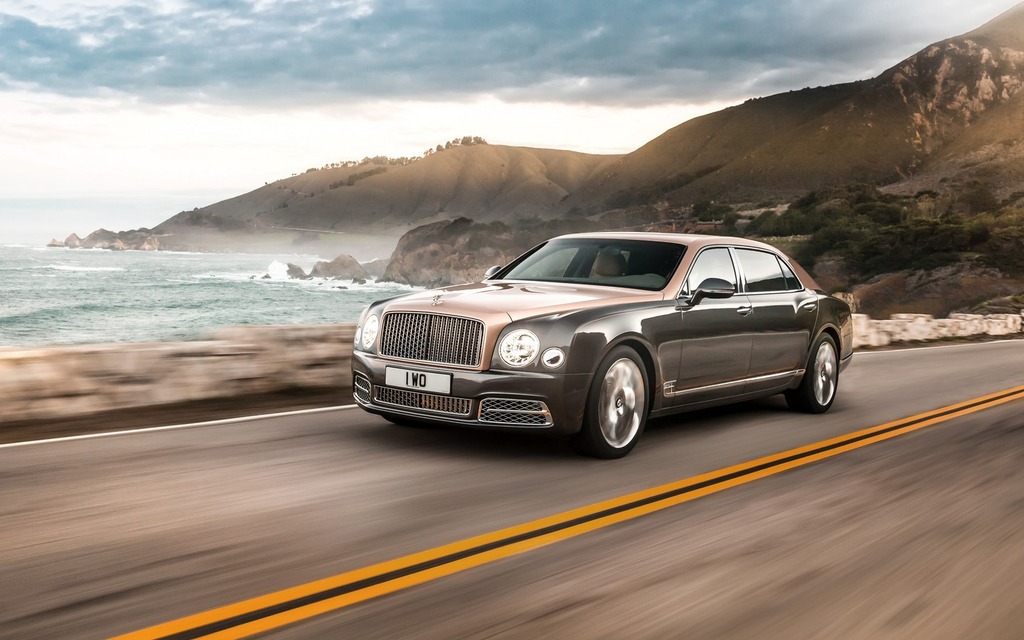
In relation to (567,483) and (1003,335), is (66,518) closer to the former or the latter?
(567,483)

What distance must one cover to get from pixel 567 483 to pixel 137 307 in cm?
7829

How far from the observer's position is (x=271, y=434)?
25.0 feet

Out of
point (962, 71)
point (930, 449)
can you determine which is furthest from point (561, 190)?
point (930, 449)


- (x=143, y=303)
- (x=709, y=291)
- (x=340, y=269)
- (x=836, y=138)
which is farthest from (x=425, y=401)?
(x=836, y=138)

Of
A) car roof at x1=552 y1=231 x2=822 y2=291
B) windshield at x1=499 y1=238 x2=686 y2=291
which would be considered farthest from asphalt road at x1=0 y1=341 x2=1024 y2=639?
car roof at x1=552 y1=231 x2=822 y2=291

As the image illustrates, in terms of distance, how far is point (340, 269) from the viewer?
486ft

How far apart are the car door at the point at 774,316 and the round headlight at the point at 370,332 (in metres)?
3.19

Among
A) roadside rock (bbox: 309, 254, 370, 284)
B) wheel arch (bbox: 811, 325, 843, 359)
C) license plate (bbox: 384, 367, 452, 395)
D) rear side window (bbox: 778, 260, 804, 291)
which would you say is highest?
rear side window (bbox: 778, 260, 804, 291)

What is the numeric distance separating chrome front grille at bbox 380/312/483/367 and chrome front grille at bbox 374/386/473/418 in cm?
23

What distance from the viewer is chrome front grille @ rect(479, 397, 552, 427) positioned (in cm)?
659

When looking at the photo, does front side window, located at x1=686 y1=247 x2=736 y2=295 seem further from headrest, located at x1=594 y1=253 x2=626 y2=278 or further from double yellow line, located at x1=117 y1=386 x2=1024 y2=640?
double yellow line, located at x1=117 y1=386 x2=1024 y2=640

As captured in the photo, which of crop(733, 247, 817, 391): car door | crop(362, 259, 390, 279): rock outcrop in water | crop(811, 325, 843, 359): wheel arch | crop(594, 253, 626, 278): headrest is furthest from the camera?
crop(362, 259, 390, 279): rock outcrop in water

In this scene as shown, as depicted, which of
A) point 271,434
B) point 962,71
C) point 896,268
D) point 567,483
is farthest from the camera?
point 962,71

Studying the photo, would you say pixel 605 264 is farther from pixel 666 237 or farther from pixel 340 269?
pixel 340 269
